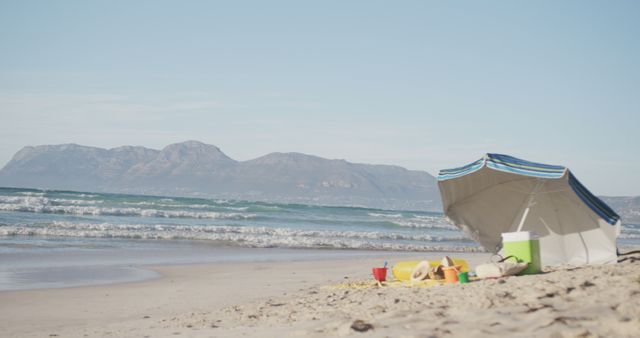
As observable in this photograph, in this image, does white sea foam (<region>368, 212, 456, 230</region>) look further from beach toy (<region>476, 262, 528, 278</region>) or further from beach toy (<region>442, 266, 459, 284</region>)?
beach toy (<region>476, 262, 528, 278</region>)

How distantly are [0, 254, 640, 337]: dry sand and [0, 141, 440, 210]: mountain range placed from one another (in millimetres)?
110039

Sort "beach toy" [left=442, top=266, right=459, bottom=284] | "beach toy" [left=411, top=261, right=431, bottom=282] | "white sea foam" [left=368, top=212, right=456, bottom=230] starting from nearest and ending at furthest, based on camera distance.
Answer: "beach toy" [left=442, top=266, right=459, bottom=284] < "beach toy" [left=411, top=261, right=431, bottom=282] < "white sea foam" [left=368, top=212, right=456, bottom=230]

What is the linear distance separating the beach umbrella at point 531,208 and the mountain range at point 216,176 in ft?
355

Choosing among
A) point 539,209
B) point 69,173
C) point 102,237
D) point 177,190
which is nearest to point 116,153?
point 69,173

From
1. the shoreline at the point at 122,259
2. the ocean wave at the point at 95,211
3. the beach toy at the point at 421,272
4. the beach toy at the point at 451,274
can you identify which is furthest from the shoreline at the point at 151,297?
the ocean wave at the point at 95,211

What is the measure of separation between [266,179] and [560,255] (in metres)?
148

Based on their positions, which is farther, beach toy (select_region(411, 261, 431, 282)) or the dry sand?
beach toy (select_region(411, 261, 431, 282))

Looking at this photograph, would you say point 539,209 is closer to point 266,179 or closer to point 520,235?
point 520,235

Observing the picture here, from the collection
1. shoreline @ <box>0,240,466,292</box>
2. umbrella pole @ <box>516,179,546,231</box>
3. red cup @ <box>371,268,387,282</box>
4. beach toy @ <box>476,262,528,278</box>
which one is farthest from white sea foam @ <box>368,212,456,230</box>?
beach toy @ <box>476,262,528,278</box>

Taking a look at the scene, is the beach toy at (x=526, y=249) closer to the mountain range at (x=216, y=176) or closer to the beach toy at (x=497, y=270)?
the beach toy at (x=497, y=270)

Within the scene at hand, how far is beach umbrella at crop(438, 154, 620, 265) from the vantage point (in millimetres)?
10789

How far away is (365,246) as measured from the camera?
2416cm

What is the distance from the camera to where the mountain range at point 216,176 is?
459ft

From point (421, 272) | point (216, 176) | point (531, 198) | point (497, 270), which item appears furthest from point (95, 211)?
point (216, 176)
